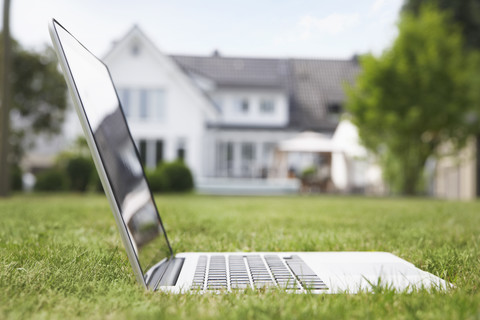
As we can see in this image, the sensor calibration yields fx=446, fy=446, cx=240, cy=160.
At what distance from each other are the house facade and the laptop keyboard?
572 inches

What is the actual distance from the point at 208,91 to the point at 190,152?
3.90 metres

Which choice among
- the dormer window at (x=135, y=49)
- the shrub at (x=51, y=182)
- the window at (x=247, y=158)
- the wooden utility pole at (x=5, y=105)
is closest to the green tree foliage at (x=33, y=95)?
the dormer window at (x=135, y=49)

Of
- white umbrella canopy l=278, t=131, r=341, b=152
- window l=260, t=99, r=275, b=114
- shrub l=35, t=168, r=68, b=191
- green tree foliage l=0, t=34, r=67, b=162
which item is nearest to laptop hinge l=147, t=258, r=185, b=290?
shrub l=35, t=168, r=68, b=191

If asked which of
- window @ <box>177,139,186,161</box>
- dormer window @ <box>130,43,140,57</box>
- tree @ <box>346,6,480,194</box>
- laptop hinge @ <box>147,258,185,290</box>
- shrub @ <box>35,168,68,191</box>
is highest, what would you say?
dormer window @ <box>130,43,140,57</box>

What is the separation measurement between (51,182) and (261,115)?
1114 centimetres

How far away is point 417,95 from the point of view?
13992 mm

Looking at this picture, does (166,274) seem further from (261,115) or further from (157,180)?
(261,115)

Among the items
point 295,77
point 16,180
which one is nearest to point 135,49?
point 16,180

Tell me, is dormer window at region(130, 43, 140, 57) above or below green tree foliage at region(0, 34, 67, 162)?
above

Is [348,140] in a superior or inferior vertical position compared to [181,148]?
superior

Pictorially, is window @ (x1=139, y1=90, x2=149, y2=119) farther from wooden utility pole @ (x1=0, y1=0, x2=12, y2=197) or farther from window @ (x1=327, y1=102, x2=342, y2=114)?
window @ (x1=327, y1=102, x2=342, y2=114)

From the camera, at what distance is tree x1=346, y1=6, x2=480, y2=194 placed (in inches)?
540

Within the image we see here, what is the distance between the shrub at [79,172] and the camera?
12.7 metres

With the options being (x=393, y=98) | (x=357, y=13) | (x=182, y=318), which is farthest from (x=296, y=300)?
(x=393, y=98)
